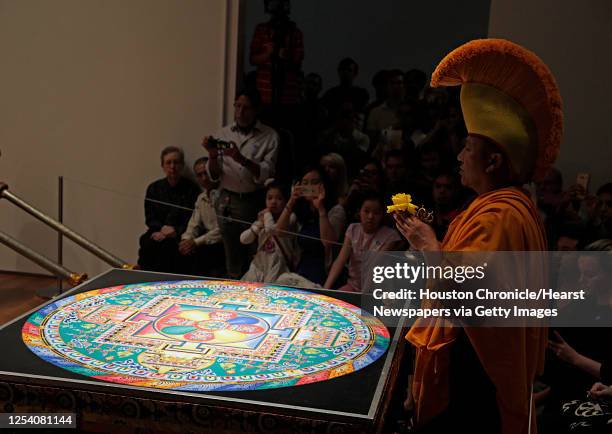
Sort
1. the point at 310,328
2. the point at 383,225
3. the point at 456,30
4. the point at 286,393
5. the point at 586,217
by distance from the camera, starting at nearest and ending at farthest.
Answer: the point at 286,393 → the point at 310,328 → the point at 383,225 → the point at 586,217 → the point at 456,30

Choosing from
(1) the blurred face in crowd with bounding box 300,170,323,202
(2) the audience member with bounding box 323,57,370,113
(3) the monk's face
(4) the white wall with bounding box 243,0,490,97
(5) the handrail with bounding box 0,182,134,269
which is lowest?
(5) the handrail with bounding box 0,182,134,269

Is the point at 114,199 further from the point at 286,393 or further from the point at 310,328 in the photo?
the point at 286,393

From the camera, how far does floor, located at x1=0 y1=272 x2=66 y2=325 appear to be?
504 cm

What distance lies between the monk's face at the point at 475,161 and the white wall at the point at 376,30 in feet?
11.5

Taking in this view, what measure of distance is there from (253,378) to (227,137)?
3230 mm

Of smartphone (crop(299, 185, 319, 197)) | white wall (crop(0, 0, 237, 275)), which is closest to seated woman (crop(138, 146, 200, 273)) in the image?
white wall (crop(0, 0, 237, 275))

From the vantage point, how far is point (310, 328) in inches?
97.0

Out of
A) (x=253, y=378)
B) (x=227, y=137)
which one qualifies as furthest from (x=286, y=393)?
(x=227, y=137)

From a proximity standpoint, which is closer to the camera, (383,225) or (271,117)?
(383,225)

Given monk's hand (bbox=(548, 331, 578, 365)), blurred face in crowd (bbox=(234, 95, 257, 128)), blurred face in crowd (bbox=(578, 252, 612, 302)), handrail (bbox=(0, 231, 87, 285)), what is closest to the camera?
monk's hand (bbox=(548, 331, 578, 365))

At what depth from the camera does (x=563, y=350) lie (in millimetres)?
2838

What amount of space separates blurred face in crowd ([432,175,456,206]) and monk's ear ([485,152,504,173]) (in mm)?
1951

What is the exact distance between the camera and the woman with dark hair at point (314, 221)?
3.99 meters

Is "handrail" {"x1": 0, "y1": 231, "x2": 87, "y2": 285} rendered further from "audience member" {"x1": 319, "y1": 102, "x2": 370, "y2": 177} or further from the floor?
"audience member" {"x1": 319, "y1": 102, "x2": 370, "y2": 177}
